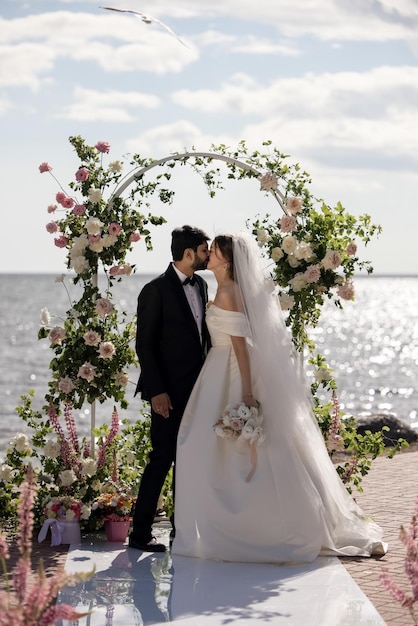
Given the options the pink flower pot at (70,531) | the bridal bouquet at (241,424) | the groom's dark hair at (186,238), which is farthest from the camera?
the pink flower pot at (70,531)

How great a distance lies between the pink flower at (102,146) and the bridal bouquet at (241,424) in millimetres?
2223

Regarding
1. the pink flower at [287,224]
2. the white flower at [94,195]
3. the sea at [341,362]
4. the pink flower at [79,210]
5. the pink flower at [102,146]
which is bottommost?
the sea at [341,362]

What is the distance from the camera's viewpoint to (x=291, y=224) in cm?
765

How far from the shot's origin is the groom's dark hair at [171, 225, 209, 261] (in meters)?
6.89

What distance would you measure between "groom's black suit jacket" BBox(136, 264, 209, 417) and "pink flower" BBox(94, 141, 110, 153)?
1.31 meters

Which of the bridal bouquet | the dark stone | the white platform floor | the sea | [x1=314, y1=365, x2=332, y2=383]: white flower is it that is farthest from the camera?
the sea

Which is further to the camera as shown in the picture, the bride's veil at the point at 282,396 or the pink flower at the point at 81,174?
the pink flower at the point at 81,174

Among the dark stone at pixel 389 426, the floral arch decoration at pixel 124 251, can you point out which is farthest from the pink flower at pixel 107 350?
the dark stone at pixel 389 426

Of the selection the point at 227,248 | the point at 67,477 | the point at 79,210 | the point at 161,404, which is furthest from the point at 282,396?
the point at 79,210

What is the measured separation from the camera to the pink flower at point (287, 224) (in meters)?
7.64

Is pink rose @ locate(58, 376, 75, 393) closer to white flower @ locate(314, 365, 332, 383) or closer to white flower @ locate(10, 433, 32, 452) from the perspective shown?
white flower @ locate(10, 433, 32, 452)

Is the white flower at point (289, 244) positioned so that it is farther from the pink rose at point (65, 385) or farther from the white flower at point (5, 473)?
the white flower at point (5, 473)

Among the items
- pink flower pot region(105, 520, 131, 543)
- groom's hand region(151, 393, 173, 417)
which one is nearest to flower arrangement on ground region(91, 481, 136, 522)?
pink flower pot region(105, 520, 131, 543)

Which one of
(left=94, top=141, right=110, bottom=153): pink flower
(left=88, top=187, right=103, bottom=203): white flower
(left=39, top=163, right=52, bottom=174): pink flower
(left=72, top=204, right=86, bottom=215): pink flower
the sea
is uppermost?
(left=94, top=141, right=110, bottom=153): pink flower
